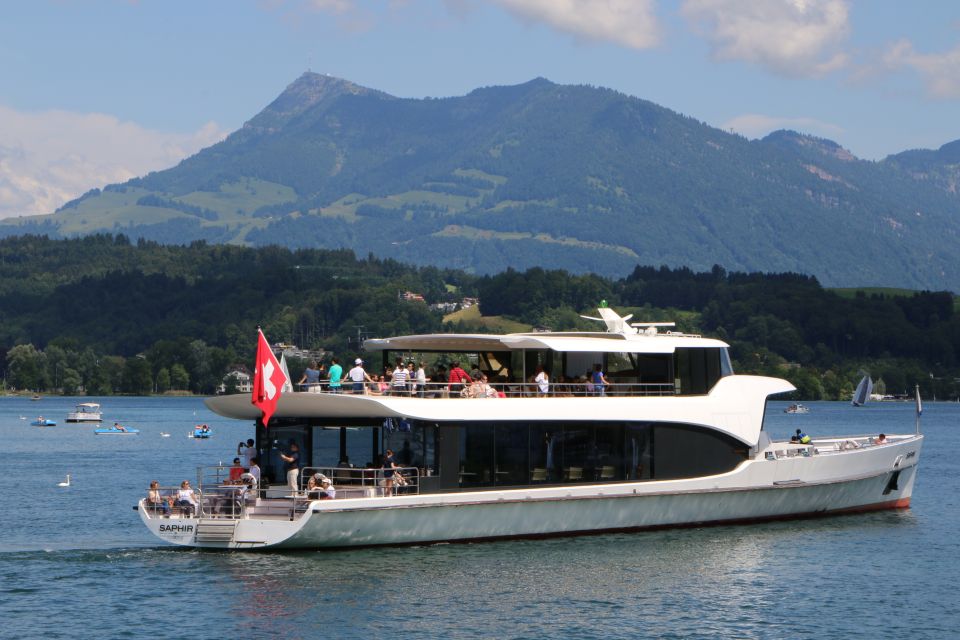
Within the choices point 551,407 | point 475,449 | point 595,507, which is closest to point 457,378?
point 475,449

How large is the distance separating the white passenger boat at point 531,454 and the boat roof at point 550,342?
6 centimetres

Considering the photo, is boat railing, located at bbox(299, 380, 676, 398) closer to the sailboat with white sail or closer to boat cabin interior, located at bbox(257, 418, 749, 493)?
boat cabin interior, located at bbox(257, 418, 749, 493)

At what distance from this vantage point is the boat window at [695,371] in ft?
120

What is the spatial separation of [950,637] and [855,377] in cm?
16842

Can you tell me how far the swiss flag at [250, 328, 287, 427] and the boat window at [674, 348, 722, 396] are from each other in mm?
10901

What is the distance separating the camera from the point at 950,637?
88.1 ft

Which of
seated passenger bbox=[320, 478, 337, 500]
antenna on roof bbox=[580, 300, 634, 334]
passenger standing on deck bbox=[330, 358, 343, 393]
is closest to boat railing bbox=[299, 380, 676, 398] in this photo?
passenger standing on deck bbox=[330, 358, 343, 393]

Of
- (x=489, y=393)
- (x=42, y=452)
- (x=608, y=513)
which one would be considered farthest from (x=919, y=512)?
(x=42, y=452)

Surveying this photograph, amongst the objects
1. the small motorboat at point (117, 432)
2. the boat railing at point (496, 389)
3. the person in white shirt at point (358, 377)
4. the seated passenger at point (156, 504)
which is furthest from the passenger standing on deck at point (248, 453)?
the small motorboat at point (117, 432)

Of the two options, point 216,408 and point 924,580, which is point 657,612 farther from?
point 216,408

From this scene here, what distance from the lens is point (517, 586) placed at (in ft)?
95.2

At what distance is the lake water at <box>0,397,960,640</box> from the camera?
26359 millimetres

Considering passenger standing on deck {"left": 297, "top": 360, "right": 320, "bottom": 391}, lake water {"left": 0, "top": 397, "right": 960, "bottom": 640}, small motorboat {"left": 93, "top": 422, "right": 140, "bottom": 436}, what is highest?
passenger standing on deck {"left": 297, "top": 360, "right": 320, "bottom": 391}

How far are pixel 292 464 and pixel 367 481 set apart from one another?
69.9 inches
